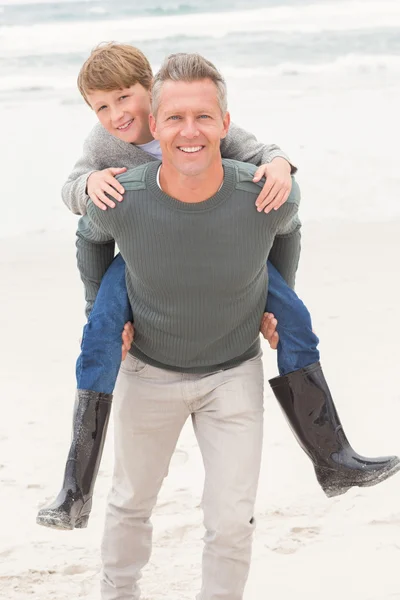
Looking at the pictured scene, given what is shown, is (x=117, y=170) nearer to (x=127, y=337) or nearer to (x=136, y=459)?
(x=127, y=337)

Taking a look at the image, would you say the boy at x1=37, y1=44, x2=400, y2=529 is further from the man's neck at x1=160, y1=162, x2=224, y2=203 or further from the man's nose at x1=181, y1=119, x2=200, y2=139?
the man's nose at x1=181, y1=119, x2=200, y2=139

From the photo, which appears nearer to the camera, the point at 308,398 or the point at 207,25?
the point at 308,398

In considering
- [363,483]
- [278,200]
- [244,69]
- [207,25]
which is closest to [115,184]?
[278,200]

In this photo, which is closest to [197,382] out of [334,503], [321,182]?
[334,503]

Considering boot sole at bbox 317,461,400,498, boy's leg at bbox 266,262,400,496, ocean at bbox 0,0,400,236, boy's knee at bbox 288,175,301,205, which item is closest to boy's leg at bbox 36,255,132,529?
boy's leg at bbox 266,262,400,496

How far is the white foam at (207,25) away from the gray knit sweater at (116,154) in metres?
16.2

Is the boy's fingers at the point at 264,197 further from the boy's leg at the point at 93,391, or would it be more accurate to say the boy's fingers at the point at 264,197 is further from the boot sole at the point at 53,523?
the boot sole at the point at 53,523

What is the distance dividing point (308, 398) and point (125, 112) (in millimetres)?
1172

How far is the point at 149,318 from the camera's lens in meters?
3.28

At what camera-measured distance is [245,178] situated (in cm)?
314

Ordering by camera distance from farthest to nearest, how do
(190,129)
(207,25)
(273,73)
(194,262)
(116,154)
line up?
(207,25)
(273,73)
(116,154)
(194,262)
(190,129)

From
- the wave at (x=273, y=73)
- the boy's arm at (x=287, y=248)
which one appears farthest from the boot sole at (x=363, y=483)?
the wave at (x=273, y=73)

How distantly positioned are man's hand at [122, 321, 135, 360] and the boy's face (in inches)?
26.9

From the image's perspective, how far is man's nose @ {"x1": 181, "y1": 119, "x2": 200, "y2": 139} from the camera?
3008mm
